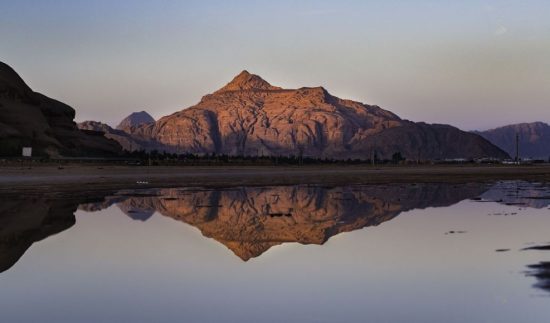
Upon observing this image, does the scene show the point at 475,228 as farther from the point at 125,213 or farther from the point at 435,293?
the point at 125,213

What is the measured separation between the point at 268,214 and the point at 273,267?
1293 cm

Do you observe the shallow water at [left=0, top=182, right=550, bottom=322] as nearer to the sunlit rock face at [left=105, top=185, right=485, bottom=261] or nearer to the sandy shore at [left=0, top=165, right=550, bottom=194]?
the sunlit rock face at [left=105, top=185, right=485, bottom=261]

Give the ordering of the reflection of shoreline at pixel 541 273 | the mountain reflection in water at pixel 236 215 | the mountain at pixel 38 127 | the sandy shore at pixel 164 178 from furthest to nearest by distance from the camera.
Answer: the mountain at pixel 38 127 → the sandy shore at pixel 164 178 → the mountain reflection in water at pixel 236 215 → the reflection of shoreline at pixel 541 273

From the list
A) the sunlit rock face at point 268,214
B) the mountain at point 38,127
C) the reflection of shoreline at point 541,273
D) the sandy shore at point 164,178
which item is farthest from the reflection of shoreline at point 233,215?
the mountain at point 38,127

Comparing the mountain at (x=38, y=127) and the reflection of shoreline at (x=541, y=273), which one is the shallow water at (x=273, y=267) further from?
the mountain at (x=38, y=127)

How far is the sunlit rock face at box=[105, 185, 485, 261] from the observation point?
19.1 meters

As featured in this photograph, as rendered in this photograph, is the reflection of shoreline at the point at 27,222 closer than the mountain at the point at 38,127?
Yes

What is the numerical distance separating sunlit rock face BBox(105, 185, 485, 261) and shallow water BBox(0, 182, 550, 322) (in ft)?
0.38

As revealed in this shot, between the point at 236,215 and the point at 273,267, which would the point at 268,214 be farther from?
the point at 273,267

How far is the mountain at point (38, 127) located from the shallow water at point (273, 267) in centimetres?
10470

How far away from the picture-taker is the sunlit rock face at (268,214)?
1913 centimetres

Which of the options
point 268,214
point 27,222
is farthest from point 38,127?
point 268,214

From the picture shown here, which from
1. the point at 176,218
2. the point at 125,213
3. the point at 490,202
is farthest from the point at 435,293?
the point at 490,202

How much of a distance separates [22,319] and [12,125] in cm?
14046
